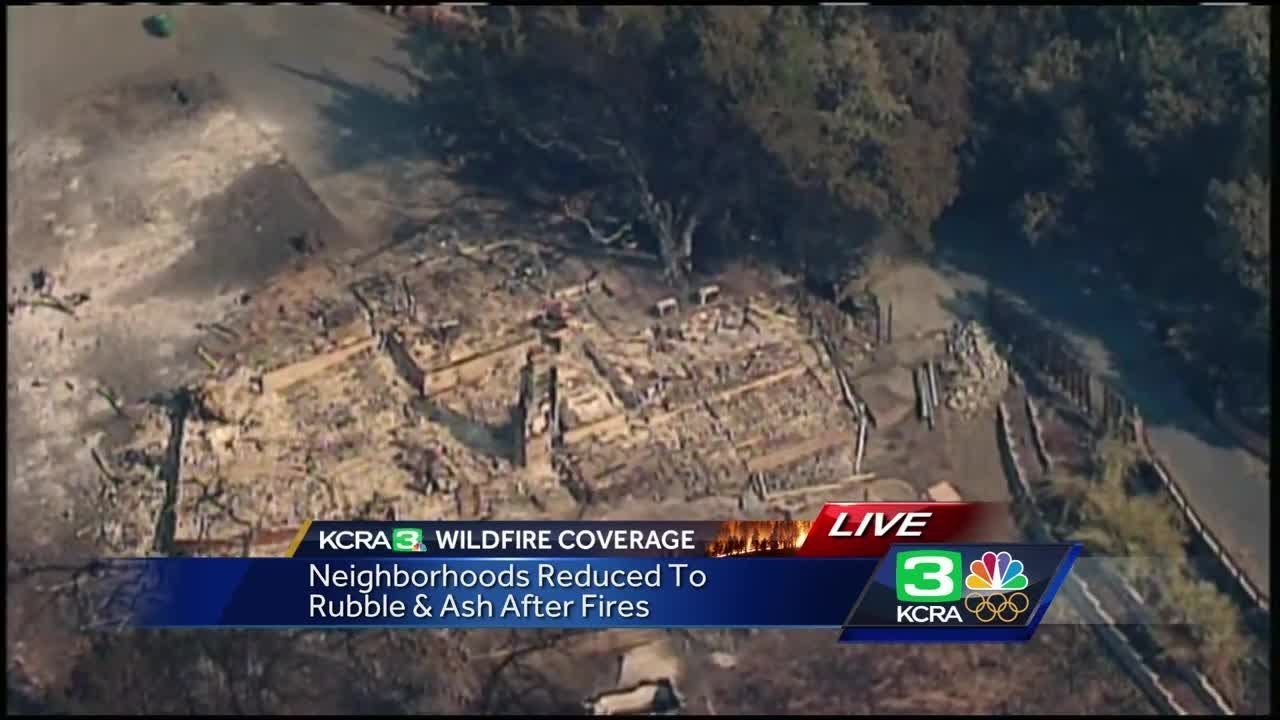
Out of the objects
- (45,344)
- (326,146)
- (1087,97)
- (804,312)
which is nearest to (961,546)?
(804,312)

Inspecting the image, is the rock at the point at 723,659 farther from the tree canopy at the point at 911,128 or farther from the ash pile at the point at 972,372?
the tree canopy at the point at 911,128

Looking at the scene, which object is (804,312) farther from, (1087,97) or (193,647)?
(193,647)

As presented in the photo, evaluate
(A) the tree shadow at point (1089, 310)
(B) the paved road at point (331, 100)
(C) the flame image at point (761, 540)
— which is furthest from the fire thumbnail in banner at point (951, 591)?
(A) the tree shadow at point (1089, 310)

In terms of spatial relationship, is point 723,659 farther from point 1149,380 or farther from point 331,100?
point 331,100

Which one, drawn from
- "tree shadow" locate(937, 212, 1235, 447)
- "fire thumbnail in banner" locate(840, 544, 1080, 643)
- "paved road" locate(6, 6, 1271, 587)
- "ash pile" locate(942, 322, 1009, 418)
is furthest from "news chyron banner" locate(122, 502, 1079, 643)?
"tree shadow" locate(937, 212, 1235, 447)

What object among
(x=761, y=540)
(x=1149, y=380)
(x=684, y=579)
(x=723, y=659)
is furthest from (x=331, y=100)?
(x=684, y=579)

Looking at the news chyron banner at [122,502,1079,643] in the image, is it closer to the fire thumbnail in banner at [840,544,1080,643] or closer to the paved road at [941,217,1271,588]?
the fire thumbnail in banner at [840,544,1080,643]
